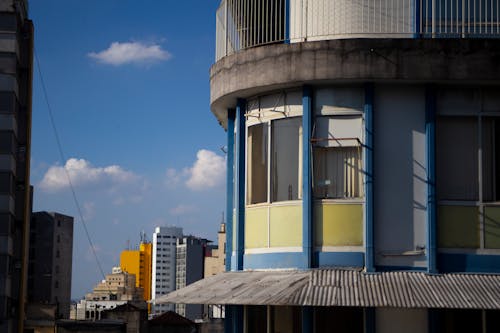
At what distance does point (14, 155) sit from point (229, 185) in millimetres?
26976

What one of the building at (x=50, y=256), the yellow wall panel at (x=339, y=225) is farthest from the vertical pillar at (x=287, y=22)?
the building at (x=50, y=256)

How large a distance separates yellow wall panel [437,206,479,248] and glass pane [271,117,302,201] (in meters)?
2.98

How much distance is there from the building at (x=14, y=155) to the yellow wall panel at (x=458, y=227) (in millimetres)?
31743

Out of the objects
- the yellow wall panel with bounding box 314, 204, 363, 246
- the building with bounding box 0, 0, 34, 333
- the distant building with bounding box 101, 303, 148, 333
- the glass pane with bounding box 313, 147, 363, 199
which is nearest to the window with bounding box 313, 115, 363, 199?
the glass pane with bounding box 313, 147, 363, 199

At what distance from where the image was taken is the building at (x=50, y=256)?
11931 cm

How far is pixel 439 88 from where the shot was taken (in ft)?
63.6

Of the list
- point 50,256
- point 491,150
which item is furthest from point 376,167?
point 50,256

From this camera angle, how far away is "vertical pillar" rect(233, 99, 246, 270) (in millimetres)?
20891

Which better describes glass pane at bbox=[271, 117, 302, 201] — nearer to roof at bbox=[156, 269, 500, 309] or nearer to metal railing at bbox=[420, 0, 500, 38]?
roof at bbox=[156, 269, 500, 309]

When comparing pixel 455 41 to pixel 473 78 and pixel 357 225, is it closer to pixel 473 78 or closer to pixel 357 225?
pixel 473 78

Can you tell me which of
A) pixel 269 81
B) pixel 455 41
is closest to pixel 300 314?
pixel 269 81

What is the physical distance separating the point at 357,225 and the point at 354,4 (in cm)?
452

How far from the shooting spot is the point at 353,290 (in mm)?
18016

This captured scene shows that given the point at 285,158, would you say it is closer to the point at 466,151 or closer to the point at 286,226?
the point at 286,226
